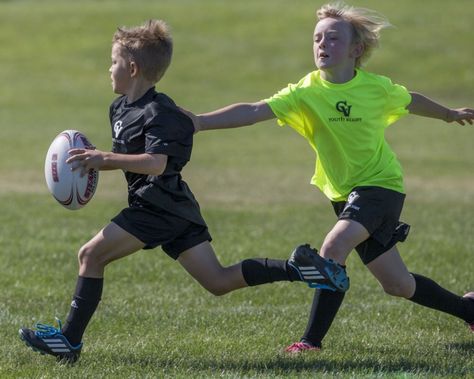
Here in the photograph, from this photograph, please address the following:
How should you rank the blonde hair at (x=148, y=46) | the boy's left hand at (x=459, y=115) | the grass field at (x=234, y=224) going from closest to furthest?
the blonde hair at (x=148, y=46), the grass field at (x=234, y=224), the boy's left hand at (x=459, y=115)

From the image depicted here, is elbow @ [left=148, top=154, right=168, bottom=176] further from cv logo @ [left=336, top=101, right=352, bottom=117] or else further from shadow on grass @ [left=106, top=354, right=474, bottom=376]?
cv logo @ [left=336, top=101, right=352, bottom=117]

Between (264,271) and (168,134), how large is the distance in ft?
3.27

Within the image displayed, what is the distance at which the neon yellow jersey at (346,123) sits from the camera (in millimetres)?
6422

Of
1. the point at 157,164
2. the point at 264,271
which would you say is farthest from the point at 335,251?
the point at 157,164

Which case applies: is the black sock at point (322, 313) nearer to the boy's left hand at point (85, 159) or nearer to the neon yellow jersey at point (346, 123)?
the neon yellow jersey at point (346, 123)

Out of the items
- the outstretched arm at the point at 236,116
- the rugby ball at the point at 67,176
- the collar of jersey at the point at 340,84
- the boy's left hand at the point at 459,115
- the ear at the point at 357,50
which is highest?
the ear at the point at 357,50

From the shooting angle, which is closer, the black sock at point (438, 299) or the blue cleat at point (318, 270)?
the blue cleat at point (318, 270)

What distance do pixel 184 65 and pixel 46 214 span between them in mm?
24133

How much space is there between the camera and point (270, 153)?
71.7 ft

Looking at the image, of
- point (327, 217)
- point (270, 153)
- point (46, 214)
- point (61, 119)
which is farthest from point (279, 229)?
point (61, 119)

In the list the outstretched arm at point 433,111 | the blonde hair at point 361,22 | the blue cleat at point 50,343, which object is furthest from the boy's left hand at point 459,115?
the blue cleat at point 50,343

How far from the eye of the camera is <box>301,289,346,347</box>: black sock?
20.7 ft

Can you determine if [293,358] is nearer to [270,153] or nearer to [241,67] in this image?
[270,153]

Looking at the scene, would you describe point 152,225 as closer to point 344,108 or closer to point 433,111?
point 344,108
